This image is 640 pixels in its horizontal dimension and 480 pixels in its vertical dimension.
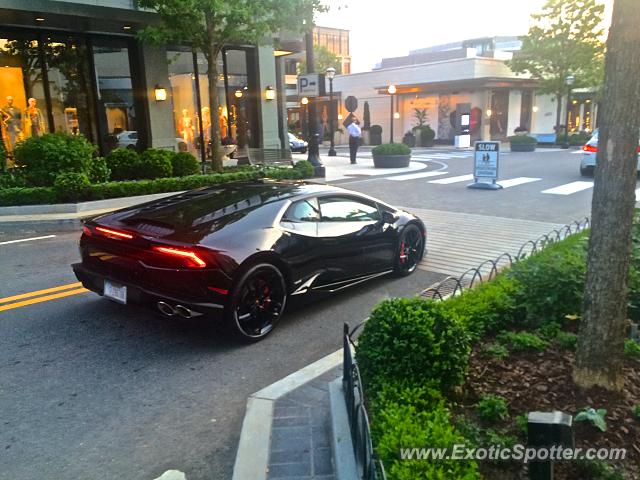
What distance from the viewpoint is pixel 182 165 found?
586 inches

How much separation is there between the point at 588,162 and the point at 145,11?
13.8 metres

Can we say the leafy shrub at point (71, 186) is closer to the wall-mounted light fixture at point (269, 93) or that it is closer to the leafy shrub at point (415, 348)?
the wall-mounted light fixture at point (269, 93)

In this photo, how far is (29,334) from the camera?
205 inches

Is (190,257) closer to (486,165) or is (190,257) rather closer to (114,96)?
(486,165)

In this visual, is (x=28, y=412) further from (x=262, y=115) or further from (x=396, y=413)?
(x=262, y=115)

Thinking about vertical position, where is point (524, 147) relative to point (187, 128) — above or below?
below

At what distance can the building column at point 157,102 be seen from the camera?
17.0 meters

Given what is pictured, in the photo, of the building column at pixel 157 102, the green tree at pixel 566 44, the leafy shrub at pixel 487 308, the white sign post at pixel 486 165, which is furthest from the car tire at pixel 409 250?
the green tree at pixel 566 44

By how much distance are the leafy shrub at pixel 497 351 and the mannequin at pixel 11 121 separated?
1563 centimetres

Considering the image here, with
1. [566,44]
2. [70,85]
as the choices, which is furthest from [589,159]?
[566,44]

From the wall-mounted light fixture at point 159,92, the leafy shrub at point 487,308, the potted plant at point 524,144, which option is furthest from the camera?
the potted plant at point 524,144

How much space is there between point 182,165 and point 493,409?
13.1m

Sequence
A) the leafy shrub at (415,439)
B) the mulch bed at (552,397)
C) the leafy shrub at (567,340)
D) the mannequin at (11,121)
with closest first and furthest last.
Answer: the leafy shrub at (415,439) < the mulch bed at (552,397) < the leafy shrub at (567,340) < the mannequin at (11,121)

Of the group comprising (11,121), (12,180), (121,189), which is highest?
(11,121)
